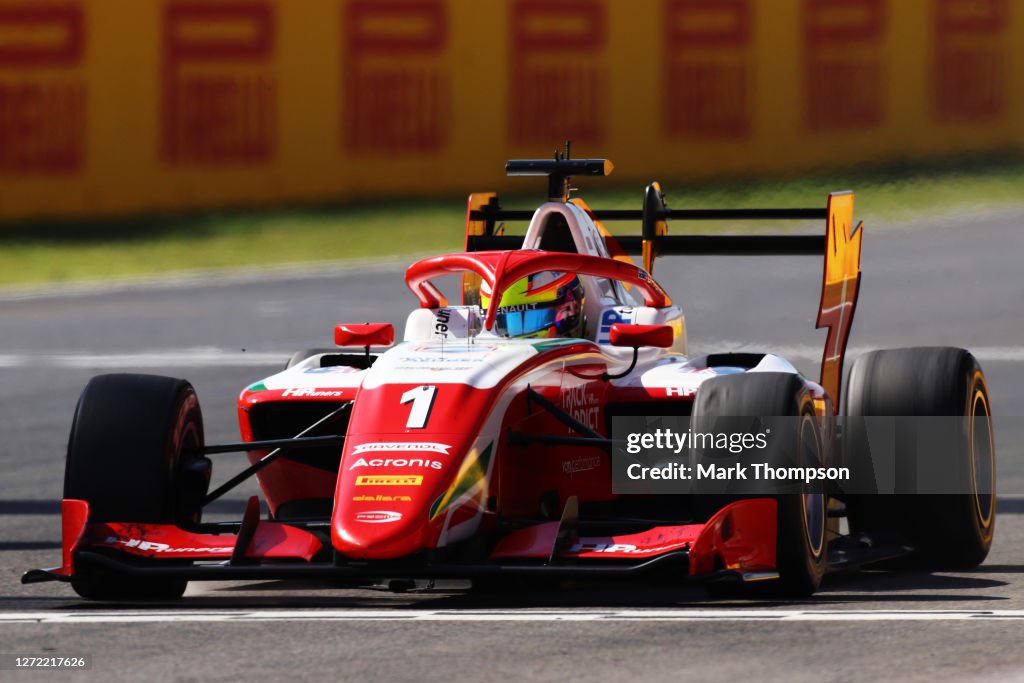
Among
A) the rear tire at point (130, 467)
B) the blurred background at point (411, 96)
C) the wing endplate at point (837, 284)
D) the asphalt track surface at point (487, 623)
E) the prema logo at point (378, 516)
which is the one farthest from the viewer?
the blurred background at point (411, 96)

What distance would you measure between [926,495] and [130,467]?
11.4ft

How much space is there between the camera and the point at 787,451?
25.4ft

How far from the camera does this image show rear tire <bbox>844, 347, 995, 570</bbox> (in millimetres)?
9266

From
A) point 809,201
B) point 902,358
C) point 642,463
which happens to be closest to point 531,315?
point 642,463

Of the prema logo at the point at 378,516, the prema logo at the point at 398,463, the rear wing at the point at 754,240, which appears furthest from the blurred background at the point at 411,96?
the prema logo at the point at 378,516

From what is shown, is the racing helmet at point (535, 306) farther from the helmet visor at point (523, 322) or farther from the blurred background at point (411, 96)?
the blurred background at point (411, 96)

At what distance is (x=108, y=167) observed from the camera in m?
21.7

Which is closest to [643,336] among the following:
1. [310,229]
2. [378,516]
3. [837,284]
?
[378,516]

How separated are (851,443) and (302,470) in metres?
2.39

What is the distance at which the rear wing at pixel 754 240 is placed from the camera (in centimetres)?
1049

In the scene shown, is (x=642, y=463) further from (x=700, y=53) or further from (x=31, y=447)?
(x=700, y=53)

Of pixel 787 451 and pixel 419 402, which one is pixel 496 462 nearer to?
pixel 419 402

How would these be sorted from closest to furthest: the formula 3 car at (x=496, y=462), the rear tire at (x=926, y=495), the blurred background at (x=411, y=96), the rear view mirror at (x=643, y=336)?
the formula 3 car at (x=496, y=462), the rear view mirror at (x=643, y=336), the rear tire at (x=926, y=495), the blurred background at (x=411, y=96)

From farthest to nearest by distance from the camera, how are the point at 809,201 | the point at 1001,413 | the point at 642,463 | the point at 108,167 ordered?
the point at 108,167
the point at 809,201
the point at 1001,413
the point at 642,463
